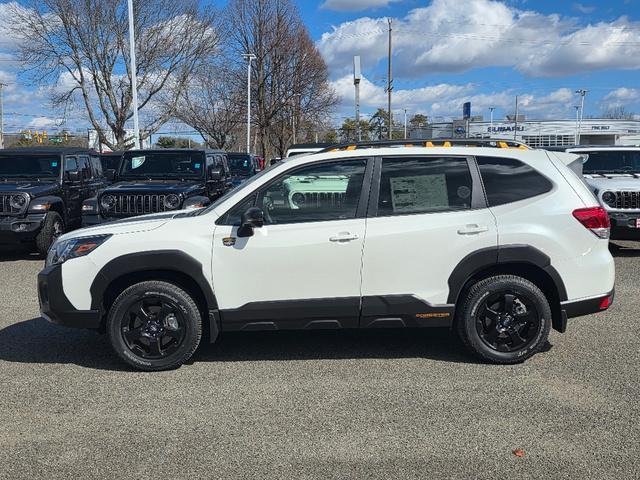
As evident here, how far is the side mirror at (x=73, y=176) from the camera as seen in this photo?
1112cm

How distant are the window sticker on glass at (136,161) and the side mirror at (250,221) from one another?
7.13 meters

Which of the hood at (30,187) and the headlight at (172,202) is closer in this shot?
the headlight at (172,202)

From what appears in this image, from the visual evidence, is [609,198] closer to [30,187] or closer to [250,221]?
[250,221]

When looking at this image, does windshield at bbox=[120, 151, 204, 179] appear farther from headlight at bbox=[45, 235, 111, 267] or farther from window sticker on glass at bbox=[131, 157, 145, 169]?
headlight at bbox=[45, 235, 111, 267]

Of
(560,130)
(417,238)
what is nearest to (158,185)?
(417,238)

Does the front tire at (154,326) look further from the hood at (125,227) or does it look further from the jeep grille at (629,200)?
the jeep grille at (629,200)

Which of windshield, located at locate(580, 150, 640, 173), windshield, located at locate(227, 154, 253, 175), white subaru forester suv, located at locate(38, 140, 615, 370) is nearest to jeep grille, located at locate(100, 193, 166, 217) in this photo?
white subaru forester suv, located at locate(38, 140, 615, 370)

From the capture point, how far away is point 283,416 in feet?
13.0

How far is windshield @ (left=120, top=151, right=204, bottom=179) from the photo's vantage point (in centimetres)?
1095

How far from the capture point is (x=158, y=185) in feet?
33.6

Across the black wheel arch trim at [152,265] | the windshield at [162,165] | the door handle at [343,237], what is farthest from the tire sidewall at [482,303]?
the windshield at [162,165]

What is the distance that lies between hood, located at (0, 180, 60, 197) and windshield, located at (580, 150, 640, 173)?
10102 mm

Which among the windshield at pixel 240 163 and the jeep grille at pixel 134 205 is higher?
the windshield at pixel 240 163

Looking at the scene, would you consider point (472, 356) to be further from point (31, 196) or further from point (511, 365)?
point (31, 196)
